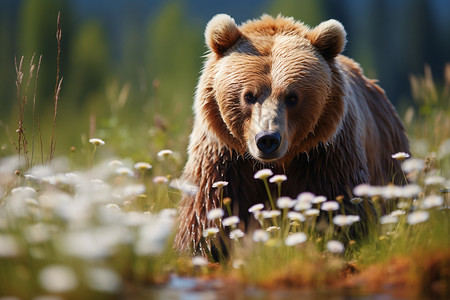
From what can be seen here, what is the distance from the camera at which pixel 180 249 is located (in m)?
5.24

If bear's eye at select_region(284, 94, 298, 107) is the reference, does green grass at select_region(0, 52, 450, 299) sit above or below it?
below

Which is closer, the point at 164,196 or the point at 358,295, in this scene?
the point at 358,295

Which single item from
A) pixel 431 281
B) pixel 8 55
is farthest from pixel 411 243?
pixel 8 55

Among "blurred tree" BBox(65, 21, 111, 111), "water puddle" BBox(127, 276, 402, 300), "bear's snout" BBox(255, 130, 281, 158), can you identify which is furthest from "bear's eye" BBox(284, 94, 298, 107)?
"blurred tree" BBox(65, 21, 111, 111)

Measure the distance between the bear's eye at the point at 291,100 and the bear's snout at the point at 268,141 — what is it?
472mm

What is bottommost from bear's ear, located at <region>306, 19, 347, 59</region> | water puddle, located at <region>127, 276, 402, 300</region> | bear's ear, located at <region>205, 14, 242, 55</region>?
water puddle, located at <region>127, 276, 402, 300</region>

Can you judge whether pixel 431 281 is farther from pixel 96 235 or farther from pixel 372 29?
pixel 372 29

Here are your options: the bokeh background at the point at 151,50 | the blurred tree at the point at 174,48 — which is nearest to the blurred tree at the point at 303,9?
the bokeh background at the point at 151,50

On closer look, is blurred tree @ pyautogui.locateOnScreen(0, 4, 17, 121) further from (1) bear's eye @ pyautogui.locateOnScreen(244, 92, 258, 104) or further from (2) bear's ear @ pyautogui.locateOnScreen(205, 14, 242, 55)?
(1) bear's eye @ pyautogui.locateOnScreen(244, 92, 258, 104)

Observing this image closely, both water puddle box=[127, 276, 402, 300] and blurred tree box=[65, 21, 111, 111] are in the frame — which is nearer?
water puddle box=[127, 276, 402, 300]

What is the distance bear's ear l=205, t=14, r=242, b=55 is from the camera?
529 cm

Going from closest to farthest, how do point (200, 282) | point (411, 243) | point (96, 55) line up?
point (200, 282) < point (411, 243) < point (96, 55)

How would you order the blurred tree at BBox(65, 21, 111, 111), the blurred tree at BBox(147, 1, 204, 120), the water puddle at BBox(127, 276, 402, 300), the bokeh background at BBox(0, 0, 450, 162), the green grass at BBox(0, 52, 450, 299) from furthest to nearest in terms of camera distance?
1. the blurred tree at BBox(65, 21, 111, 111)
2. the blurred tree at BBox(147, 1, 204, 120)
3. the bokeh background at BBox(0, 0, 450, 162)
4. the water puddle at BBox(127, 276, 402, 300)
5. the green grass at BBox(0, 52, 450, 299)

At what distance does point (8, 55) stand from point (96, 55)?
301 inches
